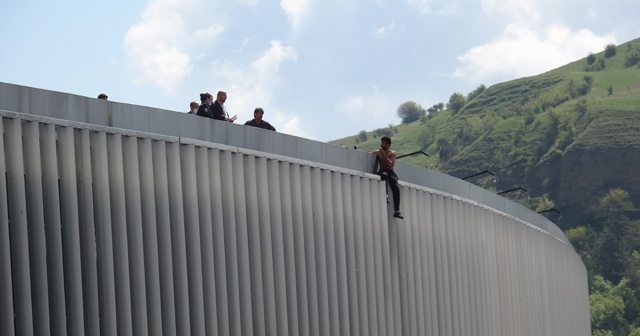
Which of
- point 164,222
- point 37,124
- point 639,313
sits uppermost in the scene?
point 37,124

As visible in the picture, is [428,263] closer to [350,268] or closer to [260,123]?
[350,268]

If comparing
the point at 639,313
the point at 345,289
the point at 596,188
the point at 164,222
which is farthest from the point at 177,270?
the point at 596,188

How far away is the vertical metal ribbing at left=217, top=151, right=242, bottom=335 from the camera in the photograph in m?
19.5

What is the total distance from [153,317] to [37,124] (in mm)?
3096

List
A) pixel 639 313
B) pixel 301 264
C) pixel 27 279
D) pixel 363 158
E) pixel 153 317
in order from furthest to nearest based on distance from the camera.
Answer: pixel 639 313, pixel 363 158, pixel 301 264, pixel 153 317, pixel 27 279

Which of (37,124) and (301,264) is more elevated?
(37,124)

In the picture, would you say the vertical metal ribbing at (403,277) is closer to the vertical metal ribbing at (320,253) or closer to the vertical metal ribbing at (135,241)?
the vertical metal ribbing at (320,253)

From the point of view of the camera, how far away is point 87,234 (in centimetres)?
1694

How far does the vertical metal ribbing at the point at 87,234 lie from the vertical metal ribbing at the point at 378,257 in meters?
7.66

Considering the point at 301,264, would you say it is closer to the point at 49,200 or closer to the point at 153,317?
the point at 153,317

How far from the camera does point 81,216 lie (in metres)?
17.0

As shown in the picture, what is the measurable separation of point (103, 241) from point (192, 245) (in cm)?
187

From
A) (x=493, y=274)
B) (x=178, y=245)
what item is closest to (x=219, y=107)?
(x=178, y=245)

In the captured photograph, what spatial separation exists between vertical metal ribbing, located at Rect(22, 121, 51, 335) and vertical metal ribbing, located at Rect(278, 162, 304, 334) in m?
5.37
